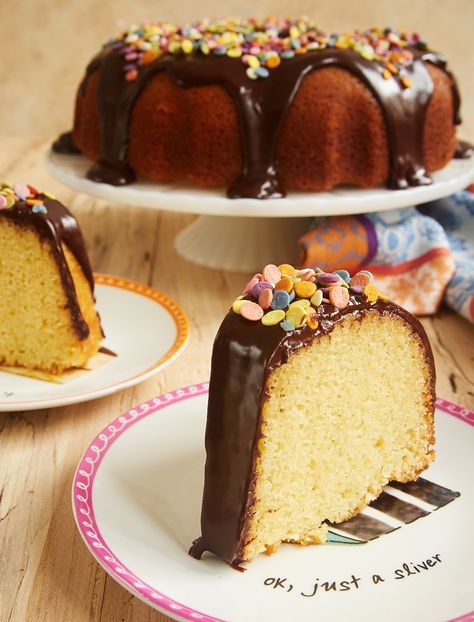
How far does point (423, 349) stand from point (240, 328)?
0.29 meters

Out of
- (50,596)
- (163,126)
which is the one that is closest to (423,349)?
(50,596)

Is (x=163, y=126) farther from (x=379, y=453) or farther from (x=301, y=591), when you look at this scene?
(x=301, y=591)

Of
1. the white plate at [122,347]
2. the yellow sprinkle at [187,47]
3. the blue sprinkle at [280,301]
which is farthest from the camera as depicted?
the yellow sprinkle at [187,47]

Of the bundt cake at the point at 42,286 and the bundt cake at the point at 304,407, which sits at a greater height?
the bundt cake at the point at 304,407

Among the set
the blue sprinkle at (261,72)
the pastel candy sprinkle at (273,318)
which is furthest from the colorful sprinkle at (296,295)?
the blue sprinkle at (261,72)

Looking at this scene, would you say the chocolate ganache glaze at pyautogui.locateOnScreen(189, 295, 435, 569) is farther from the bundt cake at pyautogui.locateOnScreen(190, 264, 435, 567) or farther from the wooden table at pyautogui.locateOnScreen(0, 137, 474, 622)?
the wooden table at pyautogui.locateOnScreen(0, 137, 474, 622)

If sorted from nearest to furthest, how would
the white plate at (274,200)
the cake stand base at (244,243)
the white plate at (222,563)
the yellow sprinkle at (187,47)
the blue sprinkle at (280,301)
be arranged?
the white plate at (222,563)
the blue sprinkle at (280,301)
the white plate at (274,200)
the yellow sprinkle at (187,47)
the cake stand base at (244,243)

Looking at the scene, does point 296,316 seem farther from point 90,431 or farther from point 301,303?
point 90,431

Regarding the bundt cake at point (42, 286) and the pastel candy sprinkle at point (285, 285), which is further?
the bundt cake at point (42, 286)

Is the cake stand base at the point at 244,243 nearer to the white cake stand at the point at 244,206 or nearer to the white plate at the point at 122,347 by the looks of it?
the white cake stand at the point at 244,206

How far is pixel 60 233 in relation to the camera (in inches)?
58.1

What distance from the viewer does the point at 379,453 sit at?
1178mm

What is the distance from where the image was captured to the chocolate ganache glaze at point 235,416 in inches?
39.1

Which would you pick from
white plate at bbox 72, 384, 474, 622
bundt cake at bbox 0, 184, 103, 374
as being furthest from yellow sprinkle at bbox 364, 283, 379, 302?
bundt cake at bbox 0, 184, 103, 374
